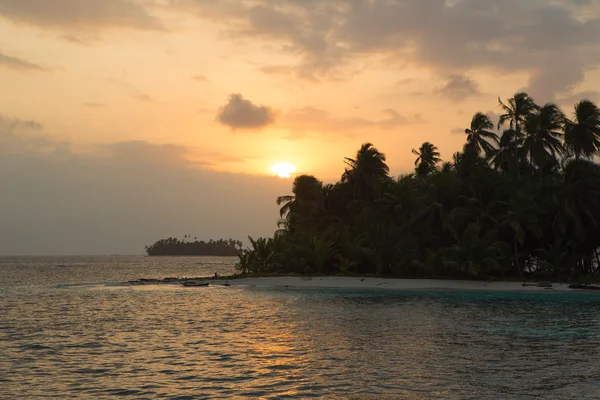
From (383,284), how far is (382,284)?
0.11 metres

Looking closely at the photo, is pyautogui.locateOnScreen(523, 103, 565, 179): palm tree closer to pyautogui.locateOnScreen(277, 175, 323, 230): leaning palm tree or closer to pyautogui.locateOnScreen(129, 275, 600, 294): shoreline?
pyautogui.locateOnScreen(129, 275, 600, 294): shoreline

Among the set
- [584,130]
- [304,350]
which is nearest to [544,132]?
[584,130]

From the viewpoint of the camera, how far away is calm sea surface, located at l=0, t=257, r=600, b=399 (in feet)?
54.7

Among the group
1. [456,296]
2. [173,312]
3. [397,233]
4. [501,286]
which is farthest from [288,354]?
[397,233]

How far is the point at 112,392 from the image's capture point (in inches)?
637

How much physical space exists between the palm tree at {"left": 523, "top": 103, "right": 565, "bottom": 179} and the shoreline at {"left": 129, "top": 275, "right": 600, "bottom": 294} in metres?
14.6

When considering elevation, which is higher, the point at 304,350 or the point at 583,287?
the point at 583,287

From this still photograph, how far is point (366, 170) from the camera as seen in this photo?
73375mm

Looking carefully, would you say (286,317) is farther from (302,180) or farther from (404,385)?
(302,180)

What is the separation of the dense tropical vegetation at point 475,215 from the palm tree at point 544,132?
0.35 feet

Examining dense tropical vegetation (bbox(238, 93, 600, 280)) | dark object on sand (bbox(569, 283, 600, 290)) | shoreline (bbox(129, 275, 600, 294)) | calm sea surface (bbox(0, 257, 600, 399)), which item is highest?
dense tropical vegetation (bbox(238, 93, 600, 280))

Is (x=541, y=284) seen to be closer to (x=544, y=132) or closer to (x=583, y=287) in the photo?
(x=583, y=287)

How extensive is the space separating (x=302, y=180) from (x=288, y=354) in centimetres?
5522

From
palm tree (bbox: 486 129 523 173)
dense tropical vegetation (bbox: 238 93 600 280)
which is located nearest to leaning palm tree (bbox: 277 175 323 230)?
dense tropical vegetation (bbox: 238 93 600 280)
